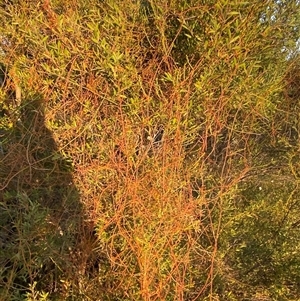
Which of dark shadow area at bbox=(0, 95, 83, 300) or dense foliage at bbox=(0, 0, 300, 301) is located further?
dark shadow area at bbox=(0, 95, 83, 300)

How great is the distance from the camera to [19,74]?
91.9 inches

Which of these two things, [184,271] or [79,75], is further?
[184,271]

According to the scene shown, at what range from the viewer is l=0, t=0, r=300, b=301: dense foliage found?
7.19 ft

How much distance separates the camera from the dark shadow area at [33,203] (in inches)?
91.6

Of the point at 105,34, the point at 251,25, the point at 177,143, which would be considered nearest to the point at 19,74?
the point at 105,34

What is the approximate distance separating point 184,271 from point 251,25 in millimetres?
1336

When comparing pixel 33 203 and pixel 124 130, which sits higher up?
pixel 124 130

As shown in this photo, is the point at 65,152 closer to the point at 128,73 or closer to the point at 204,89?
the point at 128,73

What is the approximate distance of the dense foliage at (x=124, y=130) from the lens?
2191 millimetres

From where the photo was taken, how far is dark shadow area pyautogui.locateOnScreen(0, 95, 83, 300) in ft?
7.63

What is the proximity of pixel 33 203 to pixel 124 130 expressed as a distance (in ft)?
2.12

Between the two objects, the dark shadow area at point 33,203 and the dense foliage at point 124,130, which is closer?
the dense foliage at point 124,130

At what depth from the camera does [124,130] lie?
2199mm

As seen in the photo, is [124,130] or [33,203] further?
[33,203]
